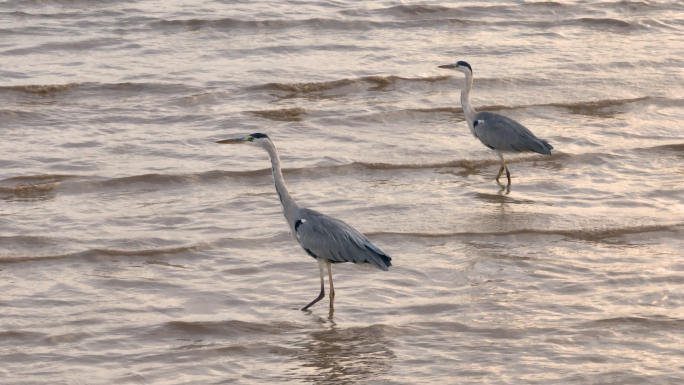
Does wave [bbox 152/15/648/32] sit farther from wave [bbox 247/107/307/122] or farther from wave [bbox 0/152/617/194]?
wave [bbox 0/152/617/194]

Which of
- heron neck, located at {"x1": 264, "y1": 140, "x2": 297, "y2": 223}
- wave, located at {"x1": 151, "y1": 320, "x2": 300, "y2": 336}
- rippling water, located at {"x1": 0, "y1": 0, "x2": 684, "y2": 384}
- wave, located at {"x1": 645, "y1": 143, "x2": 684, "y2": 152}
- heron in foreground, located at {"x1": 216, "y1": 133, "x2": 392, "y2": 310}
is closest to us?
rippling water, located at {"x1": 0, "y1": 0, "x2": 684, "y2": 384}

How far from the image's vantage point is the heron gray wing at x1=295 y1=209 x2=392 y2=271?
8.59 m

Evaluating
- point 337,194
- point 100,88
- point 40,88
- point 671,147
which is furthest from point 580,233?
point 40,88

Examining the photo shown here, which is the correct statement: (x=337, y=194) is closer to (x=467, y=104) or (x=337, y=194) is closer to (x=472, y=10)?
(x=467, y=104)

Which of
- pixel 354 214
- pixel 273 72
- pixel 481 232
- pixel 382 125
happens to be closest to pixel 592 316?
pixel 481 232

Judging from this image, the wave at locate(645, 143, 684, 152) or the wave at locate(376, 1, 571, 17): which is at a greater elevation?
the wave at locate(376, 1, 571, 17)

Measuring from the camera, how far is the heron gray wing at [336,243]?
8594mm

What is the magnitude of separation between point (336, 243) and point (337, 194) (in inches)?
133

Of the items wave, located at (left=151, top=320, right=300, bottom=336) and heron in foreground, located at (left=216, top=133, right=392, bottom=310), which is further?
heron in foreground, located at (left=216, top=133, right=392, bottom=310)

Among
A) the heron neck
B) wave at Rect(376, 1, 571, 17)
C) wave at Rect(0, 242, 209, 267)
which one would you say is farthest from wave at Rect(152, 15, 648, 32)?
the heron neck

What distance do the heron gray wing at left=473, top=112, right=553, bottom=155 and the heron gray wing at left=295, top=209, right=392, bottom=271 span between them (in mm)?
4113

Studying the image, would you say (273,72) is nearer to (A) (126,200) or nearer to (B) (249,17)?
(B) (249,17)

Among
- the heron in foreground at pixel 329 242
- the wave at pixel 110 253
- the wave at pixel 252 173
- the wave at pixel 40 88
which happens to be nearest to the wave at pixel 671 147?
the wave at pixel 252 173

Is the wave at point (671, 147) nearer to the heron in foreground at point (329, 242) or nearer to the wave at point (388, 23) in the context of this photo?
the heron in foreground at point (329, 242)
